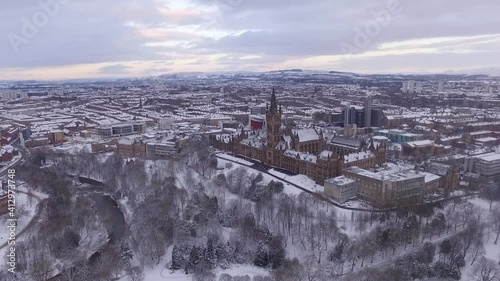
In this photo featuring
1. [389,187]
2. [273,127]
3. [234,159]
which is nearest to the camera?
[389,187]

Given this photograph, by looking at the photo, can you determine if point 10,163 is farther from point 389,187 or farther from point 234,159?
point 389,187

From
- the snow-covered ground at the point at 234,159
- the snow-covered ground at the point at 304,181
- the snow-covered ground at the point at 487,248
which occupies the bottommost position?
the snow-covered ground at the point at 487,248

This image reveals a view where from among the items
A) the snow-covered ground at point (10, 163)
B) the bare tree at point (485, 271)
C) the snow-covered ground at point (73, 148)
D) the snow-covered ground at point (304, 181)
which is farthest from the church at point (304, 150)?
the snow-covered ground at point (10, 163)

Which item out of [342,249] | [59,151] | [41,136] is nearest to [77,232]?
[342,249]

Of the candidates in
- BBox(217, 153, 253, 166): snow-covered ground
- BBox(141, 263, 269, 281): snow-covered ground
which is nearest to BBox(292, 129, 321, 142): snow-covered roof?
BBox(217, 153, 253, 166): snow-covered ground

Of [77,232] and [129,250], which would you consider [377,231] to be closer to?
[129,250]

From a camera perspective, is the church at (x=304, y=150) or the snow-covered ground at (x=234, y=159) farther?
the snow-covered ground at (x=234, y=159)

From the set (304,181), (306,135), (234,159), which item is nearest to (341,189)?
(304,181)

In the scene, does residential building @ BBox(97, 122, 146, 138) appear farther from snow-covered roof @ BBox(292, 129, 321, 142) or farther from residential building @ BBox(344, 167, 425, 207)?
residential building @ BBox(344, 167, 425, 207)

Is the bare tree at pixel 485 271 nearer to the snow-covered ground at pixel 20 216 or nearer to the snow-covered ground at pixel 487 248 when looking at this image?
the snow-covered ground at pixel 487 248
